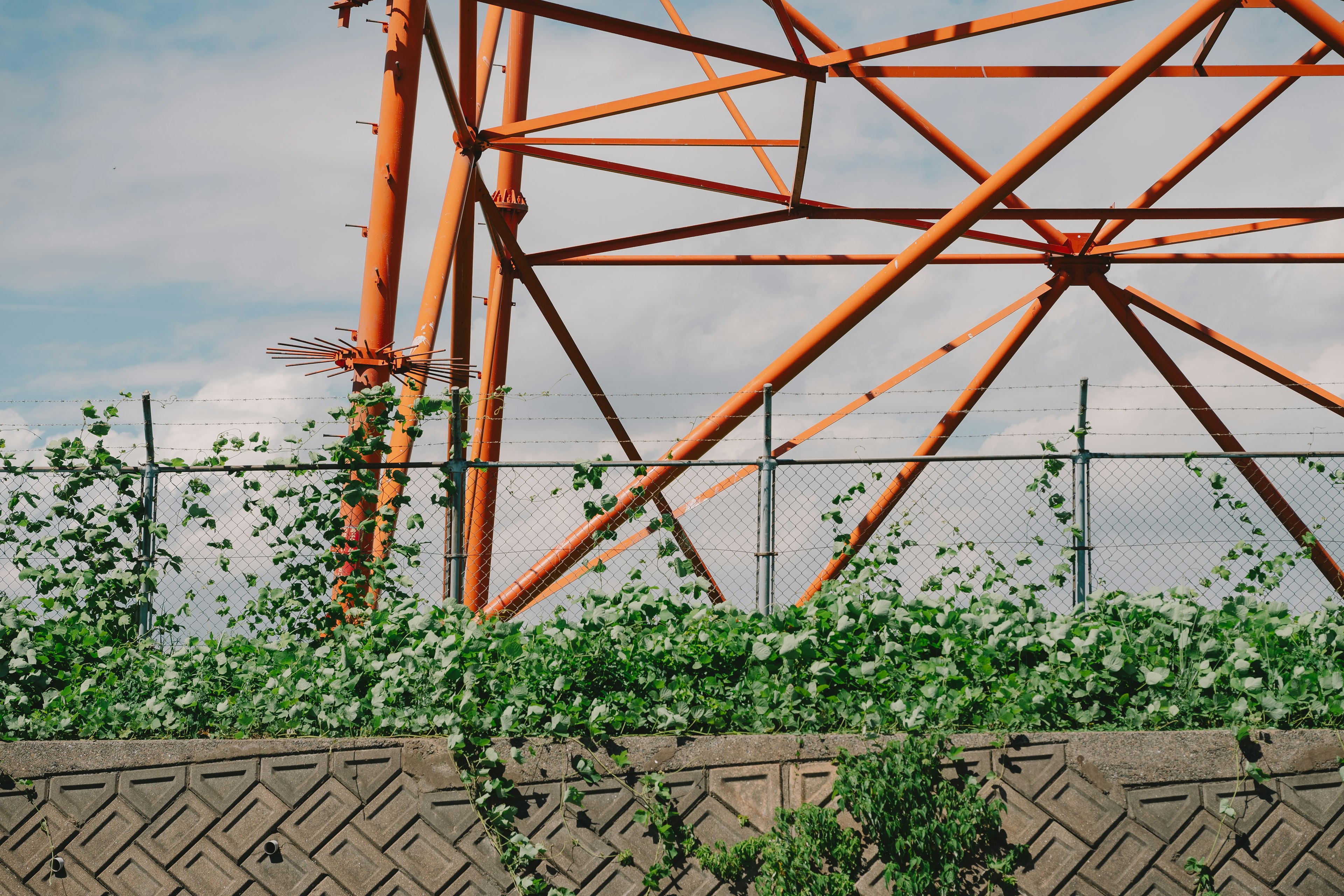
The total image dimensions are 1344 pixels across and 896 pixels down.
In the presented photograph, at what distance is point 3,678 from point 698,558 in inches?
161

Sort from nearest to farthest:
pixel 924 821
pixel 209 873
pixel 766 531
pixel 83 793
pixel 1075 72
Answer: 1. pixel 924 821
2. pixel 209 873
3. pixel 83 793
4. pixel 766 531
5. pixel 1075 72

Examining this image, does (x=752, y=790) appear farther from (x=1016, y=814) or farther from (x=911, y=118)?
(x=911, y=118)

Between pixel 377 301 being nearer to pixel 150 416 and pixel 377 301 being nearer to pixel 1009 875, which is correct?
pixel 150 416

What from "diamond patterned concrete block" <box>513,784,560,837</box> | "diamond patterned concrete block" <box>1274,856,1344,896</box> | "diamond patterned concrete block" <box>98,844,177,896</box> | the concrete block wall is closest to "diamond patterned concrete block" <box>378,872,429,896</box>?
the concrete block wall

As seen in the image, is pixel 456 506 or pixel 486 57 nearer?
pixel 456 506

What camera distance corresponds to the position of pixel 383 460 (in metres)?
6.36

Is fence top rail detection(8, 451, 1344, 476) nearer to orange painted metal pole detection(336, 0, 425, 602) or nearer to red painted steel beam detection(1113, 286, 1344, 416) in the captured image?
orange painted metal pole detection(336, 0, 425, 602)

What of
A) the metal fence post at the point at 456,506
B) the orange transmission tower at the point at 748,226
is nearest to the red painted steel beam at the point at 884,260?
the orange transmission tower at the point at 748,226

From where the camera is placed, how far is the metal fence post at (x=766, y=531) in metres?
5.83

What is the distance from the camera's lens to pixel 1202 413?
9977mm

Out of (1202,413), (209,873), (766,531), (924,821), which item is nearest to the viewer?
(924,821)

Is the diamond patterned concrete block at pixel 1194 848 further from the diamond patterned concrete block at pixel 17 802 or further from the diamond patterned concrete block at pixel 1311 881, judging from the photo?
the diamond patterned concrete block at pixel 17 802

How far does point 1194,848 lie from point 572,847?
3027 millimetres

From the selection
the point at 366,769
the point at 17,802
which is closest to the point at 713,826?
the point at 366,769
